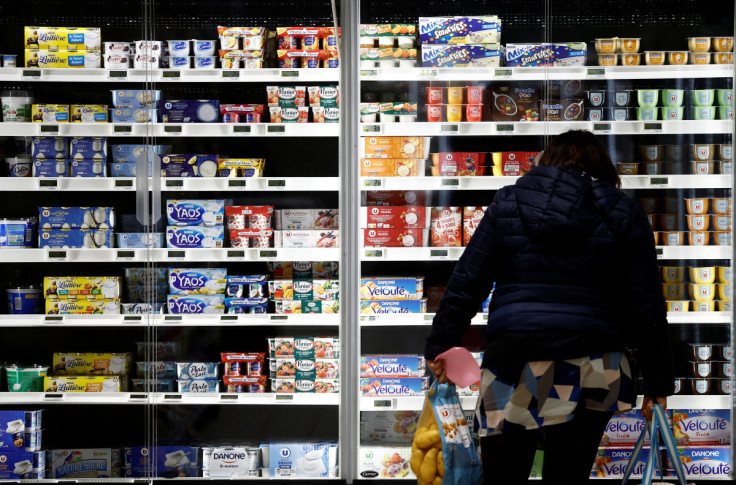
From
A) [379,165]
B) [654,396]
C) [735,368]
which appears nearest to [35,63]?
[379,165]

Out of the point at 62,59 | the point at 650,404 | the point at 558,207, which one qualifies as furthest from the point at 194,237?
the point at 650,404

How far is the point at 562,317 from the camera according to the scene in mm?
1956

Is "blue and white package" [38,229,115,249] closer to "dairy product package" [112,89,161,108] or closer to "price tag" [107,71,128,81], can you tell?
"dairy product package" [112,89,161,108]

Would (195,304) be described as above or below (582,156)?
below

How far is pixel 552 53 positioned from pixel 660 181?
830 millimetres

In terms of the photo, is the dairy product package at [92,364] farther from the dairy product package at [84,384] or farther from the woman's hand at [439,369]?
the woman's hand at [439,369]

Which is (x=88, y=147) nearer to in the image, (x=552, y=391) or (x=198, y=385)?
(x=198, y=385)

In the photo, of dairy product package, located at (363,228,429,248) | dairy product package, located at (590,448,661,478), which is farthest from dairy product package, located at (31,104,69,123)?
dairy product package, located at (590,448,661,478)

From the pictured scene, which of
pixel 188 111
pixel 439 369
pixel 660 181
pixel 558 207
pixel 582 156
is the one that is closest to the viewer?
pixel 558 207

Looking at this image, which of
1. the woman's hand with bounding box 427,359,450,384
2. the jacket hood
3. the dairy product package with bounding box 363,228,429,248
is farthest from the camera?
the dairy product package with bounding box 363,228,429,248

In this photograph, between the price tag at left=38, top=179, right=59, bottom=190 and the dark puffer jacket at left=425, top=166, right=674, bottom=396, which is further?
the price tag at left=38, top=179, right=59, bottom=190

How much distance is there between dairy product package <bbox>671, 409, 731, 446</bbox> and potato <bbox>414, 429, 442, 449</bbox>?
1.75 m

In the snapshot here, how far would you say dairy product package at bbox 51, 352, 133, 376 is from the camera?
3.57 m

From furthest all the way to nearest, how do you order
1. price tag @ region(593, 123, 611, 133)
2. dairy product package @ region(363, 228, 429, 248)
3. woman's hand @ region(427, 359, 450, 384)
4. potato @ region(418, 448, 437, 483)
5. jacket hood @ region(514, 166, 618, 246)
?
dairy product package @ region(363, 228, 429, 248)
price tag @ region(593, 123, 611, 133)
potato @ region(418, 448, 437, 483)
woman's hand @ region(427, 359, 450, 384)
jacket hood @ region(514, 166, 618, 246)
